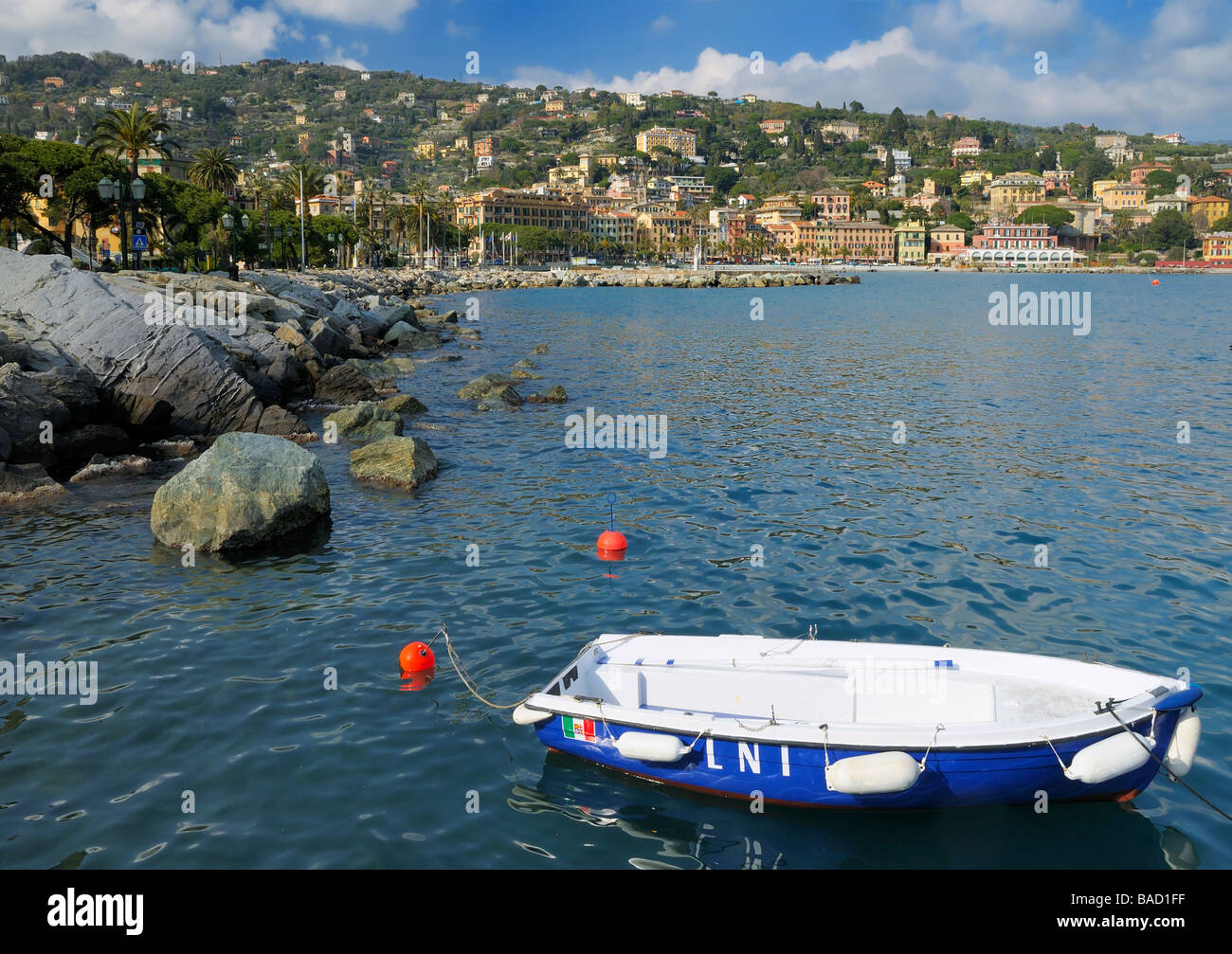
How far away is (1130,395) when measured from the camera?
33.4 metres

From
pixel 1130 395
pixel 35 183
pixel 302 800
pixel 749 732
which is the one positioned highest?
pixel 35 183

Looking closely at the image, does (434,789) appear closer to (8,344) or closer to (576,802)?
(576,802)

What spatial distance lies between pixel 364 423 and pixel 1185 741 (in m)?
21.5

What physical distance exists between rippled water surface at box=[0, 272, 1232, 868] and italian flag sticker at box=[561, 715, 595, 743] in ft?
1.67

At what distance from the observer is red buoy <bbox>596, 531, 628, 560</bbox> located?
15820 mm

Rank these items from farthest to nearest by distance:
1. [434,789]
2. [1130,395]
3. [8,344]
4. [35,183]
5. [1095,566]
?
[35,183] < [1130,395] < [8,344] < [1095,566] < [434,789]

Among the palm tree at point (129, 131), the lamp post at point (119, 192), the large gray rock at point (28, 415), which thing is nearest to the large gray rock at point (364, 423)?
the large gray rock at point (28, 415)

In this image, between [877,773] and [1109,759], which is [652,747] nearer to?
[877,773]

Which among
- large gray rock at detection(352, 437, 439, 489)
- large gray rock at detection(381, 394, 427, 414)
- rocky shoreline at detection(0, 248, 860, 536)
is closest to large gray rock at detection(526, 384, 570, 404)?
rocky shoreline at detection(0, 248, 860, 536)

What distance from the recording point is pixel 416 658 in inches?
449

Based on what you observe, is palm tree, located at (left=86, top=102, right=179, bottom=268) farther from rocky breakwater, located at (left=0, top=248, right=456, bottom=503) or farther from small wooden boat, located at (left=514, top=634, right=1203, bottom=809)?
small wooden boat, located at (left=514, top=634, right=1203, bottom=809)
